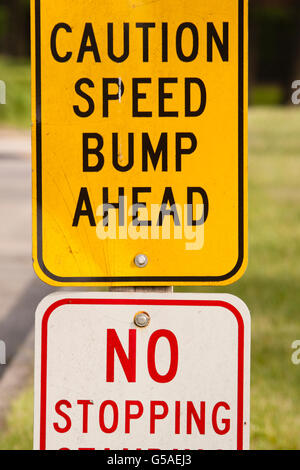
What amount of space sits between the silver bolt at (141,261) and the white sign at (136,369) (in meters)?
0.08

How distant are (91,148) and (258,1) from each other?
46297 millimetres

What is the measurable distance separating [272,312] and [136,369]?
5.18 meters

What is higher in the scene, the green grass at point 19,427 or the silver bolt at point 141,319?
the silver bolt at point 141,319

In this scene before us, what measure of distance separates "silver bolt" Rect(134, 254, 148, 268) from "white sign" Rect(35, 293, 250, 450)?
0.26ft

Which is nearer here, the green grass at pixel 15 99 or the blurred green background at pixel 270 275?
the blurred green background at pixel 270 275

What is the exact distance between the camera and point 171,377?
8.22 ft

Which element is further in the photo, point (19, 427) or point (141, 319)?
point (19, 427)

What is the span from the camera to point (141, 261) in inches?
98.7

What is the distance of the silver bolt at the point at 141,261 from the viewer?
2.50 m

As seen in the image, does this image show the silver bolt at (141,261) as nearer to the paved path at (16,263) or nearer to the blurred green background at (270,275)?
the blurred green background at (270,275)

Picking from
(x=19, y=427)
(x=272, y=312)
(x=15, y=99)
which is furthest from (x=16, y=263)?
(x=15, y=99)

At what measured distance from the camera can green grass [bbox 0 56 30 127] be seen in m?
27.8

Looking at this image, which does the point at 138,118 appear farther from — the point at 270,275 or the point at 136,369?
the point at 270,275

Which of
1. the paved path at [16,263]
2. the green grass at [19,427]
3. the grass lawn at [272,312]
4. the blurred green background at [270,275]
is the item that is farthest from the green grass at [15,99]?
the green grass at [19,427]
